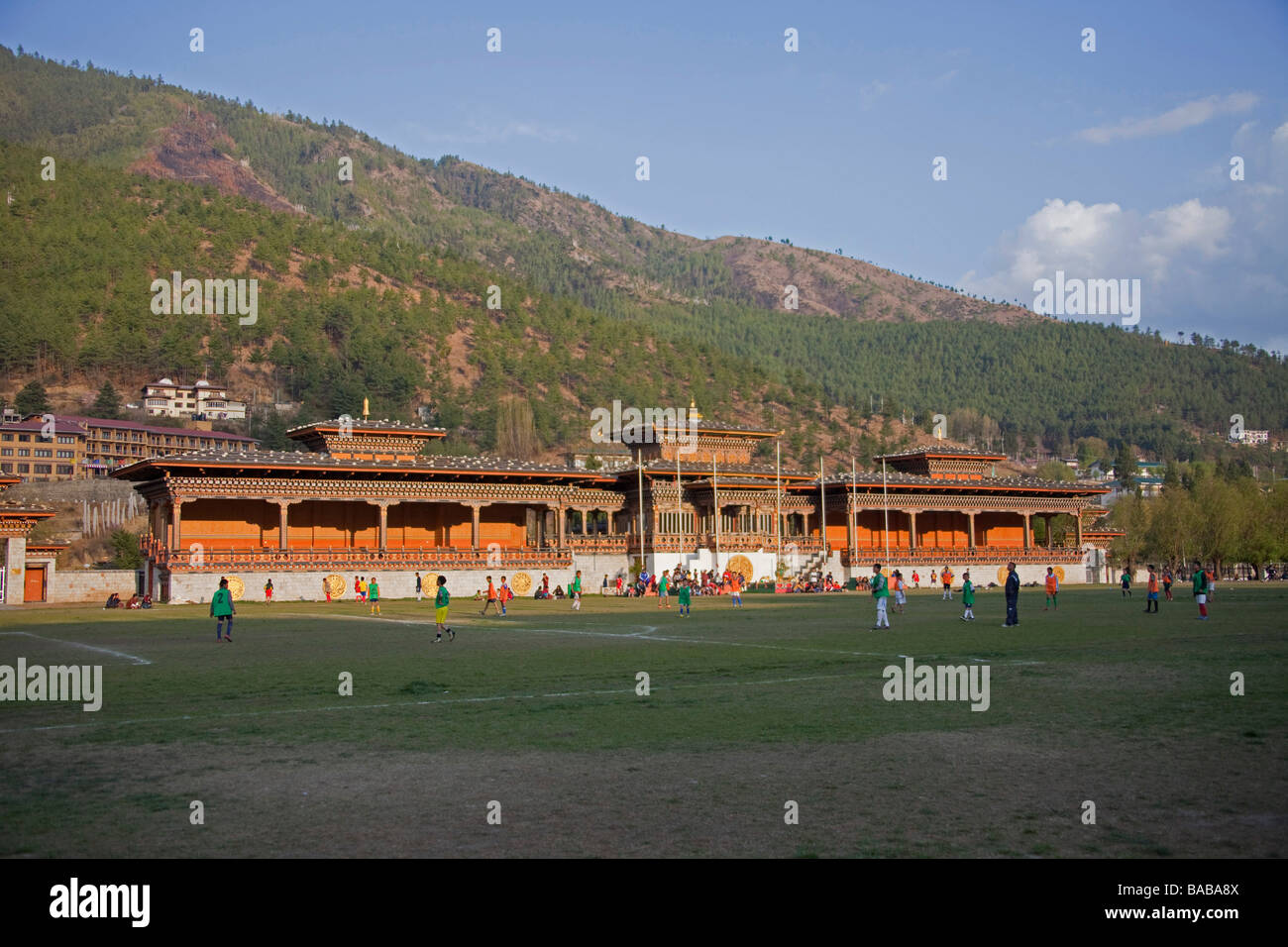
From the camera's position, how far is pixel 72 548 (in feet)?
311

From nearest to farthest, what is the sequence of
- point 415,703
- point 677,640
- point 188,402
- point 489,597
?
1. point 415,703
2. point 677,640
3. point 489,597
4. point 188,402

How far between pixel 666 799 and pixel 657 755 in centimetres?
197

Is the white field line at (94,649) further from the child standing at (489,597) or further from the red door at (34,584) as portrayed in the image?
the red door at (34,584)

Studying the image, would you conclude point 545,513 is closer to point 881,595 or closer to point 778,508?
point 778,508

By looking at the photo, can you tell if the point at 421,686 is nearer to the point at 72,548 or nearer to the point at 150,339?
the point at 72,548

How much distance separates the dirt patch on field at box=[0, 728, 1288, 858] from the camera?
780 centimetres

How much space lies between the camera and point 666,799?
9117 mm

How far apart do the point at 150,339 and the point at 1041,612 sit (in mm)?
124581

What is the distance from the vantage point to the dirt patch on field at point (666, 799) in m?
7.80

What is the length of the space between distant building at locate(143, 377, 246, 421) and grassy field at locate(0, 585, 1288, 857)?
4537 inches

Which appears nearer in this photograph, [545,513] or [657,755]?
[657,755]

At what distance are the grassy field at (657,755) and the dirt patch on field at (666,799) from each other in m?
0.03

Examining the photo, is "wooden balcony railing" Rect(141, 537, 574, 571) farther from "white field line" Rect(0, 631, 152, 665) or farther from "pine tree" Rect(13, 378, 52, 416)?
"pine tree" Rect(13, 378, 52, 416)

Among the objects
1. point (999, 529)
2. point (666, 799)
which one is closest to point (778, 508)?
point (999, 529)
